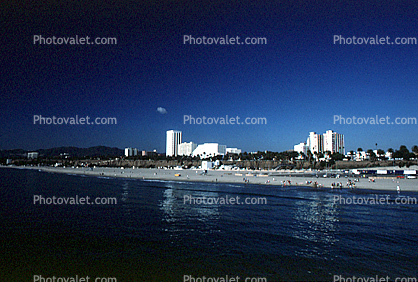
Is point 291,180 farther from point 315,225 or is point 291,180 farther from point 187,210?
point 315,225

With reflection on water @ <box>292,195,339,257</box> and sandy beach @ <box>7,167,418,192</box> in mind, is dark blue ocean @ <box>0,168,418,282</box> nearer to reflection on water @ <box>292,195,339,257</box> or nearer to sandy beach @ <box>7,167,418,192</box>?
reflection on water @ <box>292,195,339,257</box>

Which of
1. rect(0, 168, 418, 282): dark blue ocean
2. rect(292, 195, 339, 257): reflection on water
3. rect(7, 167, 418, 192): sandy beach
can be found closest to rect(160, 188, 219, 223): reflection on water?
rect(0, 168, 418, 282): dark blue ocean

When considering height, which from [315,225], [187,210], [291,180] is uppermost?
[315,225]

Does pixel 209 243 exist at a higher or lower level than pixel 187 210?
higher

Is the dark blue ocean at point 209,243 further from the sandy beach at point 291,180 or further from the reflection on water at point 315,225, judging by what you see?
the sandy beach at point 291,180

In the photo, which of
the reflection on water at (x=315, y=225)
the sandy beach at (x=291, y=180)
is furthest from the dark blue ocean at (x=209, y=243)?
the sandy beach at (x=291, y=180)

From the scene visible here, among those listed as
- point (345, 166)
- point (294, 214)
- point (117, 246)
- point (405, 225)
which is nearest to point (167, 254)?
point (117, 246)

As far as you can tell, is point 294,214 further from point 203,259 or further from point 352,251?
point 203,259

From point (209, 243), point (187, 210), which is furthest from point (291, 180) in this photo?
point (209, 243)
